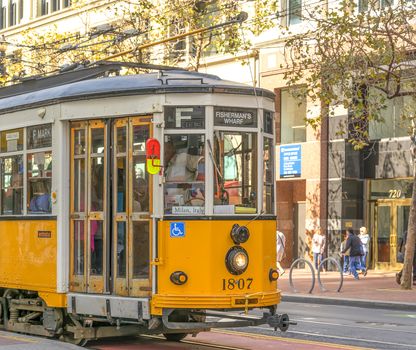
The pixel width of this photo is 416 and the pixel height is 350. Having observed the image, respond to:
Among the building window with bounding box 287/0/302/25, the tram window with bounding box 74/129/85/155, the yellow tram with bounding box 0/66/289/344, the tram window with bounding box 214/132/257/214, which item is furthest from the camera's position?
the building window with bounding box 287/0/302/25

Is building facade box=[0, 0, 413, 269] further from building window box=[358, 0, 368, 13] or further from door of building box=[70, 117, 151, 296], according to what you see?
door of building box=[70, 117, 151, 296]

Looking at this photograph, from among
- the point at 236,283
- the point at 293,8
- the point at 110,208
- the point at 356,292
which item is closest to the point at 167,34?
the point at 293,8

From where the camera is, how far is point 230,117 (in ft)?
38.8

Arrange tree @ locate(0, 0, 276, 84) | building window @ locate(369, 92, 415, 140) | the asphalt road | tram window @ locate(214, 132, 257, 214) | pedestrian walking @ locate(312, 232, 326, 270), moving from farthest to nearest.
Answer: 1. pedestrian walking @ locate(312, 232, 326, 270)
2. building window @ locate(369, 92, 415, 140)
3. tree @ locate(0, 0, 276, 84)
4. the asphalt road
5. tram window @ locate(214, 132, 257, 214)

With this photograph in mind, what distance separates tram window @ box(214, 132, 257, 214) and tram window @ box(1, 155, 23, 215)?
10.3 feet

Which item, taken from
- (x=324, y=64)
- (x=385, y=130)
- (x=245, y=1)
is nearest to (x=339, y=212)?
(x=385, y=130)

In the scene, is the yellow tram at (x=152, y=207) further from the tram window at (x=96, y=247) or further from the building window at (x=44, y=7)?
the building window at (x=44, y=7)

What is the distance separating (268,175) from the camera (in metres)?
12.2

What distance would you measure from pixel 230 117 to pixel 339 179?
21942mm

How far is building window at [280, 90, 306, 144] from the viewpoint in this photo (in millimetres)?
34969

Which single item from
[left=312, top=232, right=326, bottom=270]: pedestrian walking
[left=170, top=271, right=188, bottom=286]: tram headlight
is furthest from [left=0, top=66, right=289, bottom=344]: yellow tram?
[left=312, top=232, right=326, bottom=270]: pedestrian walking

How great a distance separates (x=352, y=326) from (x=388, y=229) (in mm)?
17271

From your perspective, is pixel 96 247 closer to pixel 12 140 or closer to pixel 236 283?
pixel 236 283

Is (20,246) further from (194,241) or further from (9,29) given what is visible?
(9,29)
